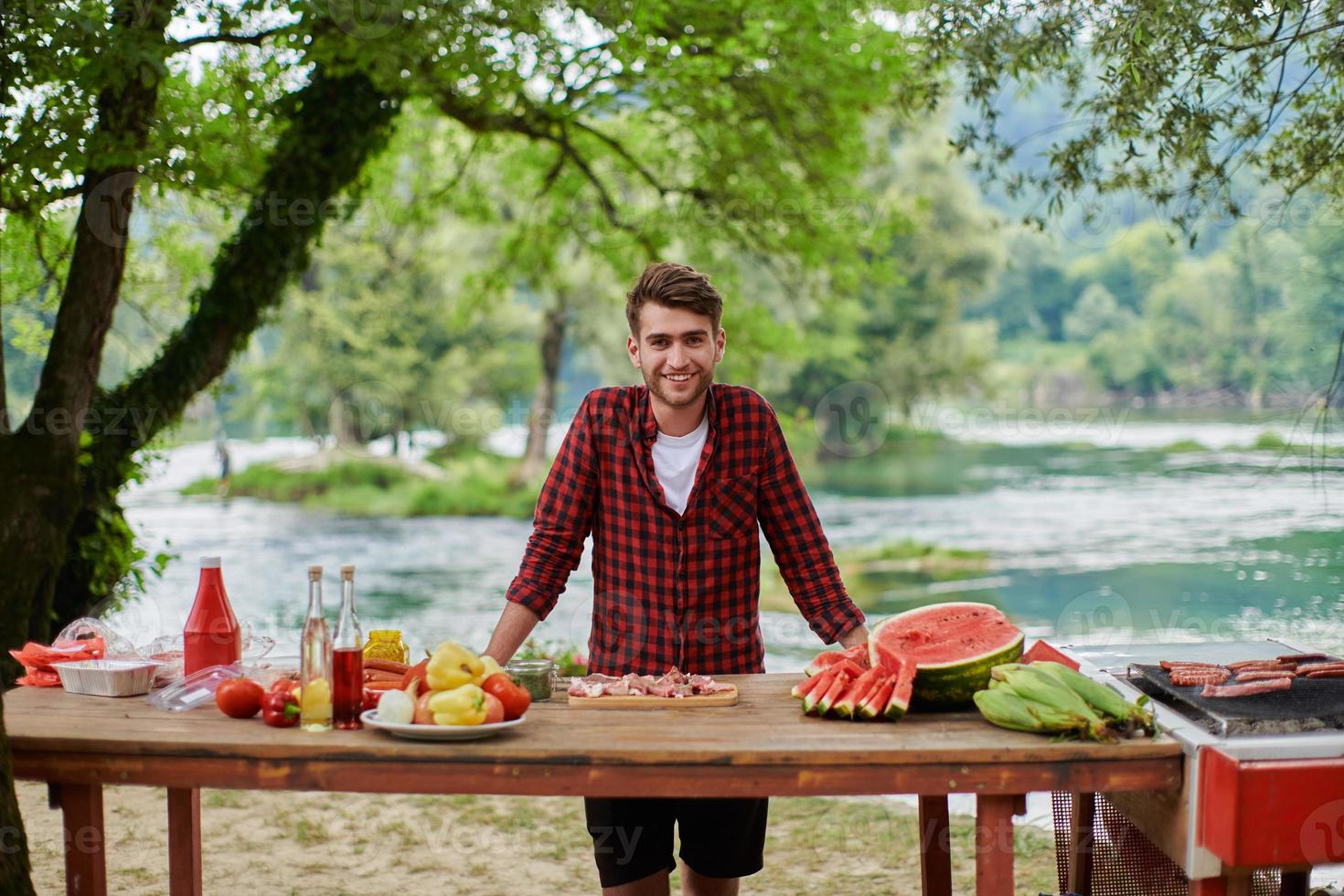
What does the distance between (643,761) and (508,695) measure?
361 mm

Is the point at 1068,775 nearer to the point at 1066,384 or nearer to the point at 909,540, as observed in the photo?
the point at 909,540

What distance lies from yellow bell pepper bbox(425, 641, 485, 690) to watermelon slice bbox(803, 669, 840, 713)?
0.83 meters

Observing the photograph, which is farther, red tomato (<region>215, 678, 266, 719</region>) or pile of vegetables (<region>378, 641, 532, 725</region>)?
red tomato (<region>215, 678, 266, 719</region>)

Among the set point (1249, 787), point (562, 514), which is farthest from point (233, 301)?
point (1249, 787)

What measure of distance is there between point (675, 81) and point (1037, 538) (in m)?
18.8

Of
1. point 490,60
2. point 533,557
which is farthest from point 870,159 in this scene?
point 533,557

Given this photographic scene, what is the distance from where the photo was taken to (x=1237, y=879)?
2785 mm

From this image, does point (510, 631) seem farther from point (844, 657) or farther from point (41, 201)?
point (41, 201)

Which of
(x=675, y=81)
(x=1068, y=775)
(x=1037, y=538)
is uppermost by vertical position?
(x=675, y=81)

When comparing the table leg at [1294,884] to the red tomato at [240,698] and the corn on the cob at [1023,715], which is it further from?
the red tomato at [240,698]

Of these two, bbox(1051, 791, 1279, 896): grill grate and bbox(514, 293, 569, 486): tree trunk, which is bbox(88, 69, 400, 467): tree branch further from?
bbox(514, 293, 569, 486): tree trunk

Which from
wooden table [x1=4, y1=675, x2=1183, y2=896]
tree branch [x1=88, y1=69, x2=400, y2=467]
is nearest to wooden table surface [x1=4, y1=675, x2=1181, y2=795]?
wooden table [x1=4, y1=675, x2=1183, y2=896]

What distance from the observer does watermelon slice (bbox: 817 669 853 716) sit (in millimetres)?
3037

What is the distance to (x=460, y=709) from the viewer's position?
9.16 feet
